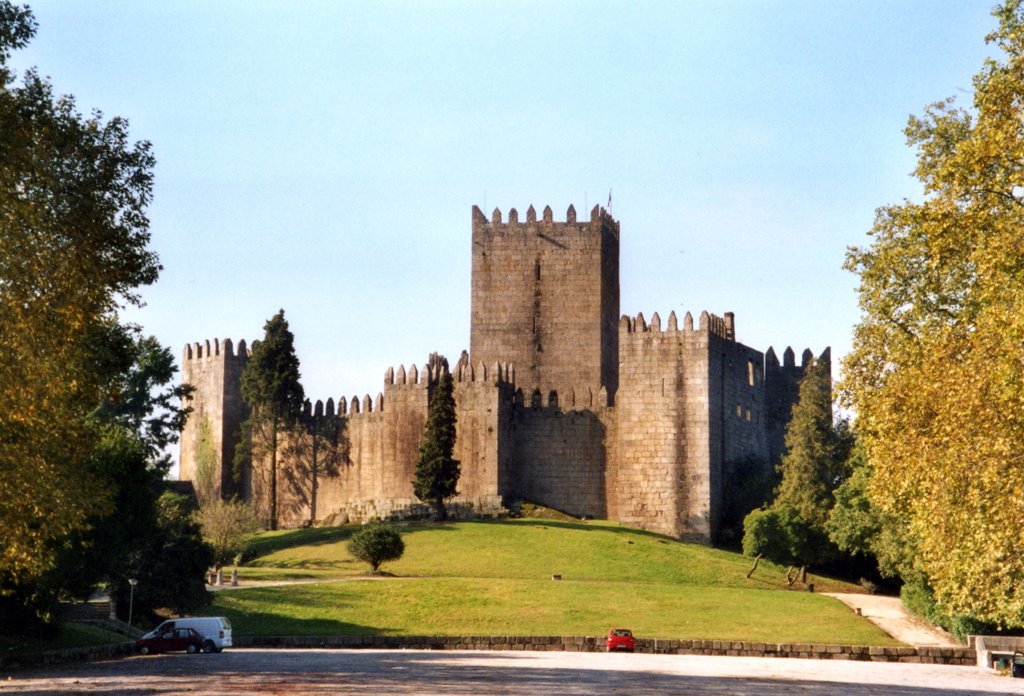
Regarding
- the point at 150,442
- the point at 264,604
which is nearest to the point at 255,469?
the point at 150,442

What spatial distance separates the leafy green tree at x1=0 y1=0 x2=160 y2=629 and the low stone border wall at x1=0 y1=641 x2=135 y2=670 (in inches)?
149

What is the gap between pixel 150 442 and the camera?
59.9m

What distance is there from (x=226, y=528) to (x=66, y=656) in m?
25.4

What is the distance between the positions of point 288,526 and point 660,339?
21.9m

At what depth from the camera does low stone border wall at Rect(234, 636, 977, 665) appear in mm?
37094

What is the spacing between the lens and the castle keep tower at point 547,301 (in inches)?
2872

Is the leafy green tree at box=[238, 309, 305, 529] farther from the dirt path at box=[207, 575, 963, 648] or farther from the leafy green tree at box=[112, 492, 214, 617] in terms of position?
the leafy green tree at box=[112, 492, 214, 617]

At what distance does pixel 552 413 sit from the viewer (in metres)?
65.2

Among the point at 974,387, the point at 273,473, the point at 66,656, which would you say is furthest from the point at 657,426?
the point at 974,387

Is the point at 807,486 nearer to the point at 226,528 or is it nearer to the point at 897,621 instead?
the point at 897,621

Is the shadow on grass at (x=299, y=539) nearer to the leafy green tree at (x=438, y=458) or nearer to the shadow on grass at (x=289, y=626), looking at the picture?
the leafy green tree at (x=438, y=458)

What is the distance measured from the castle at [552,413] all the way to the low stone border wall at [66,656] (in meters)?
26.6

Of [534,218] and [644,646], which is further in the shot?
[534,218]

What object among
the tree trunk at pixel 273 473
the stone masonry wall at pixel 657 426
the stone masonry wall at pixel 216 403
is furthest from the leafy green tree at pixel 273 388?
the stone masonry wall at pixel 657 426
